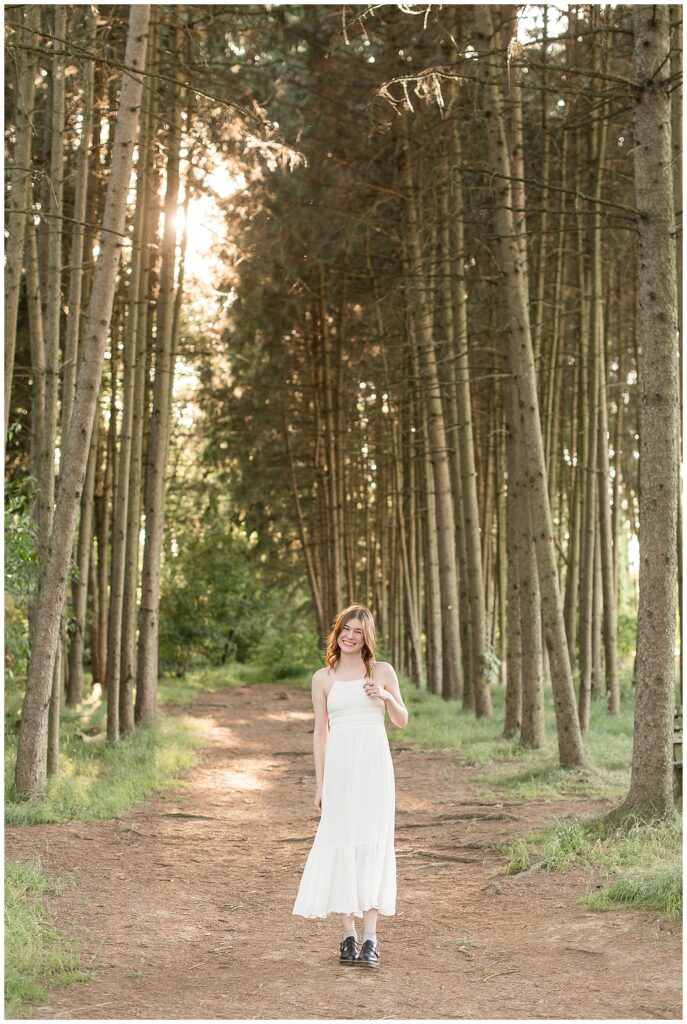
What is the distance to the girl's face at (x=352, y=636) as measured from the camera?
19.8 ft

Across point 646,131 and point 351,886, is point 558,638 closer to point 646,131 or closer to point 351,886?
point 646,131

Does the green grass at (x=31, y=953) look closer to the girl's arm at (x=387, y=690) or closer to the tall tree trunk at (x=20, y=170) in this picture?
the girl's arm at (x=387, y=690)

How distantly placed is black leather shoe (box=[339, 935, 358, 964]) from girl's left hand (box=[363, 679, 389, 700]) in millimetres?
1262

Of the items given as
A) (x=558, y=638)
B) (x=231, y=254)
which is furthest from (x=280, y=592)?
(x=558, y=638)

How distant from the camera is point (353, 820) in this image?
19.3 ft

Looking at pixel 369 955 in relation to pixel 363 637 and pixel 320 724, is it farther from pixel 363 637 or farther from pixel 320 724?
pixel 363 637

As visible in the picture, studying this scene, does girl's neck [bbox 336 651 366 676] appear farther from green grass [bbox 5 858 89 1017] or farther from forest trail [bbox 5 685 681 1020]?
green grass [bbox 5 858 89 1017]

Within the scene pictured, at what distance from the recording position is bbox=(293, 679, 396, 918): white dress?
5758mm

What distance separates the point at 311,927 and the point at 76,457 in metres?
4.66

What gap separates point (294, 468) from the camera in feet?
86.2

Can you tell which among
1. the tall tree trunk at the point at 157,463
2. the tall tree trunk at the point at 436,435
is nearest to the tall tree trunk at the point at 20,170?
the tall tree trunk at the point at 157,463

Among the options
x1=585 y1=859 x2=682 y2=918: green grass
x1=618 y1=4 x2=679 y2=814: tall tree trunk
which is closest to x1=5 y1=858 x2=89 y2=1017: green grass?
x1=585 y1=859 x2=682 y2=918: green grass

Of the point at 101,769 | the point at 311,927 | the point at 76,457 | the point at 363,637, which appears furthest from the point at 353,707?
the point at 101,769

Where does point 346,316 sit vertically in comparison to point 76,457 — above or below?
above
